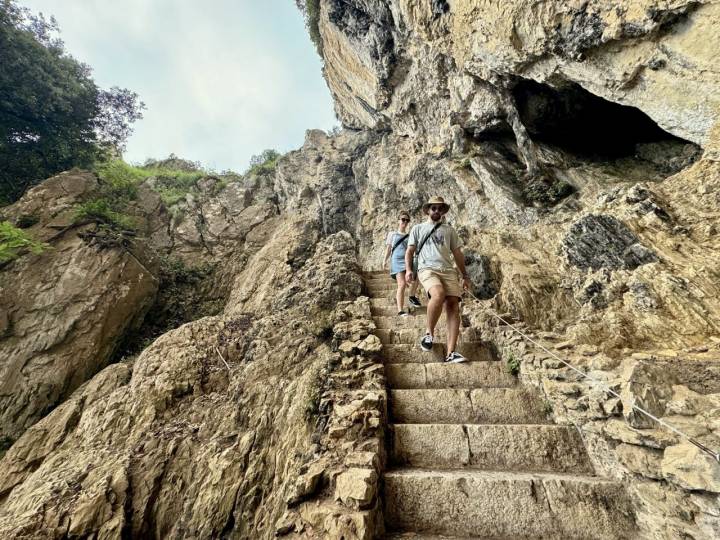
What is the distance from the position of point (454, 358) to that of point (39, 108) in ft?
59.6

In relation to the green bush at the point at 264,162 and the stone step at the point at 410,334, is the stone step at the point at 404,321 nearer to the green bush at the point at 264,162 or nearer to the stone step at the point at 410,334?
the stone step at the point at 410,334

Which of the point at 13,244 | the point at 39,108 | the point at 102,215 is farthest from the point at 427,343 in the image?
the point at 39,108

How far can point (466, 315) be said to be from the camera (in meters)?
5.57

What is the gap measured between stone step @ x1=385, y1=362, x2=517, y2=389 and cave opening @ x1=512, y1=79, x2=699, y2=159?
8.26 meters

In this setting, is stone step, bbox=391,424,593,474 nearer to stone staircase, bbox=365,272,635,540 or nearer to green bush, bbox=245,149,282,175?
stone staircase, bbox=365,272,635,540

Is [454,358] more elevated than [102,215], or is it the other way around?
[102,215]

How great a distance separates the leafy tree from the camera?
39.0 ft

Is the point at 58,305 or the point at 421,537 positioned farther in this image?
the point at 58,305

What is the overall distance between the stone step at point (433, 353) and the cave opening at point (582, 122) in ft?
25.6

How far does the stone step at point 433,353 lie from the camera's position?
15.0 ft

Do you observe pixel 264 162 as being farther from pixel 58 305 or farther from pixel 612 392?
pixel 612 392

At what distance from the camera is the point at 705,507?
1.96 m

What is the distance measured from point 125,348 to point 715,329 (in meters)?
13.1

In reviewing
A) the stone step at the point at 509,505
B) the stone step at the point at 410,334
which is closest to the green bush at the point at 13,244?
the stone step at the point at 410,334
